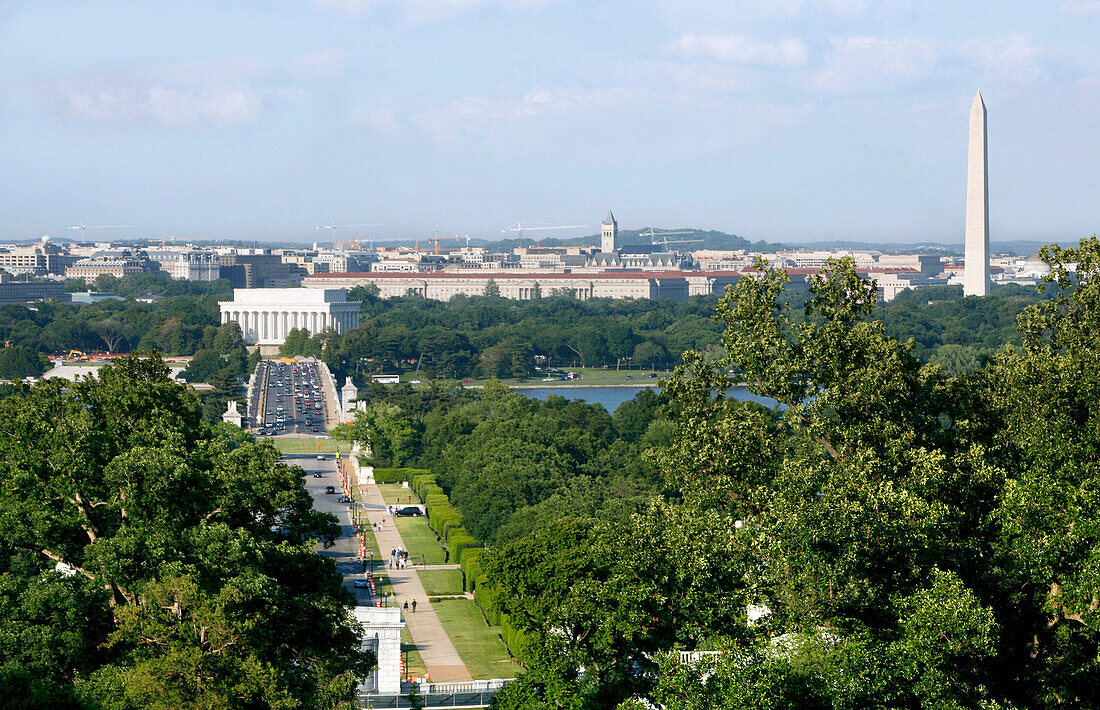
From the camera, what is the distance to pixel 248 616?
18969 mm

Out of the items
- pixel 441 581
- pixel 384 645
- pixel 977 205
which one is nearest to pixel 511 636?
pixel 384 645

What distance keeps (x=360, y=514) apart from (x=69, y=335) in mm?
81649

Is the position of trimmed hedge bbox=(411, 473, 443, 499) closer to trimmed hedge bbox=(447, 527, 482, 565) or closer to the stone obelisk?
trimmed hedge bbox=(447, 527, 482, 565)

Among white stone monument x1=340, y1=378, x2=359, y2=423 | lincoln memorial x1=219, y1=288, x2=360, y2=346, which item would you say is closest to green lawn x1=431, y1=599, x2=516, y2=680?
white stone monument x1=340, y1=378, x2=359, y2=423

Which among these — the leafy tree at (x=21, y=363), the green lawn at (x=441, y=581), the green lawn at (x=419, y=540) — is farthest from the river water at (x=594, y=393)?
the green lawn at (x=441, y=581)

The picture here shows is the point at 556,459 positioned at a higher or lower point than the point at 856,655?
lower

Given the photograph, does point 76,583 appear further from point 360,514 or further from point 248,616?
point 360,514

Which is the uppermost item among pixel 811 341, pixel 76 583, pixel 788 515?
pixel 811 341

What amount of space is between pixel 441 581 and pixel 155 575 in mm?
20111

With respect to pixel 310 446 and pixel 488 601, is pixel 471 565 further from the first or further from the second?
pixel 310 446

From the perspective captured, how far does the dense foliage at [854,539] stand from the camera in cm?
1566

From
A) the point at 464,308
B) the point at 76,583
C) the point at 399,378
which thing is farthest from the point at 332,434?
the point at 464,308

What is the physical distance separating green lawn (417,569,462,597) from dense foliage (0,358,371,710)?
14.8 meters

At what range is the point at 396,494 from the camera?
55.7m
